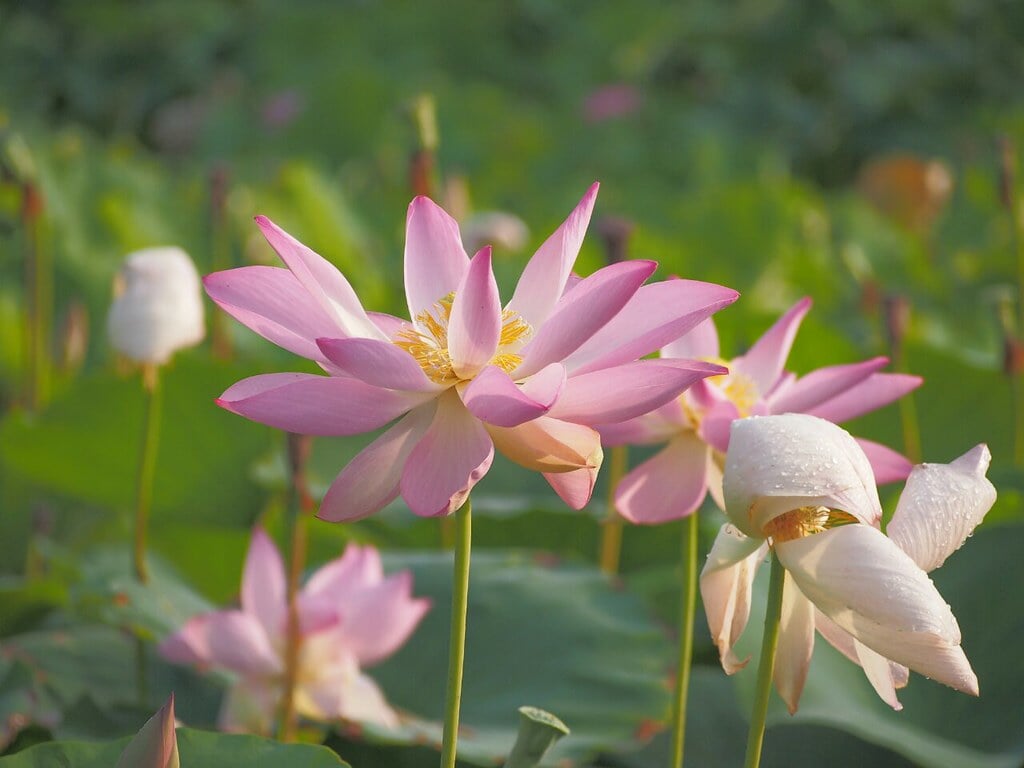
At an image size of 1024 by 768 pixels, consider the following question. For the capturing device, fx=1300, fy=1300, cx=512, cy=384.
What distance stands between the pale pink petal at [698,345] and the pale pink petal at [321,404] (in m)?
0.22

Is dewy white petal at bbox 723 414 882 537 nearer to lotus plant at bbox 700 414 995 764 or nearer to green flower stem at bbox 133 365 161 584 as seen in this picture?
lotus plant at bbox 700 414 995 764

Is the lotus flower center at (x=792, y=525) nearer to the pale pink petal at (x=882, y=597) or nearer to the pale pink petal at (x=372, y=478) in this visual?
the pale pink petal at (x=882, y=597)

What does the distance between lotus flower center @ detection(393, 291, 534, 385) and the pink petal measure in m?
0.04

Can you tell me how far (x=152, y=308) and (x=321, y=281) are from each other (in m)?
0.33

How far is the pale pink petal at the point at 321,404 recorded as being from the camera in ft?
1.47

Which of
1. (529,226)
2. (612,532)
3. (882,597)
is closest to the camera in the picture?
(882,597)

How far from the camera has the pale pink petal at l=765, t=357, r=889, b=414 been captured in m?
0.56

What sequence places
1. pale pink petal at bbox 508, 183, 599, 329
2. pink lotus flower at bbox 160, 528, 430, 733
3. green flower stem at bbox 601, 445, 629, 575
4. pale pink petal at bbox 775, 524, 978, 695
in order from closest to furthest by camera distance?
pale pink petal at bbox 775, 524, 978, 695, pale pink petal at bbox 508, 183, 599, 329, pink lotus flower at bbox 160, 528, 430, 733, green flower stem at bbox 601, 445, 629, 575

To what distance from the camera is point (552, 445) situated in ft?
1.53

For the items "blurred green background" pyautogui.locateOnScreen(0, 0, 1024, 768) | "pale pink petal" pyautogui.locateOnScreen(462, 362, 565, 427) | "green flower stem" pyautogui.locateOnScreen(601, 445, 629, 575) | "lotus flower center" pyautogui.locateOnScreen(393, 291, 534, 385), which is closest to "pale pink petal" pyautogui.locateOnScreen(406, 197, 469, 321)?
"lotus flower center" pyautogui.locateOnScreen(393, 291, 534, 385)

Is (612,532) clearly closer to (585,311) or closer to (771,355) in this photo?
(771,355)

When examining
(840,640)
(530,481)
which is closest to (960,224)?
(530,481)

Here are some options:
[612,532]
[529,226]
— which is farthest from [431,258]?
[529,226]

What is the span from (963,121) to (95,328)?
10.9 ft
